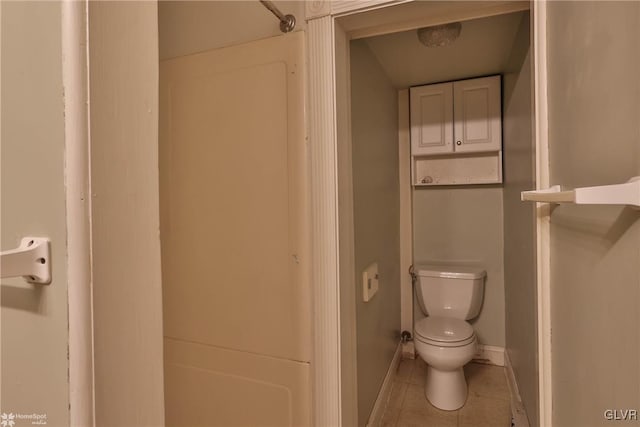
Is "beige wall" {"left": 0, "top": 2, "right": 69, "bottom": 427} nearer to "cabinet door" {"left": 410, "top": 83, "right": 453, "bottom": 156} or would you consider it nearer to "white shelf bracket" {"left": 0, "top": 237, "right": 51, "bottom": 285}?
"white shelf bracket" {"left": 0, "top": 237, "right": 51, "bottom": 285}

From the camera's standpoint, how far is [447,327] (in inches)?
77.6

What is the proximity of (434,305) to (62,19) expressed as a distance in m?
2.40

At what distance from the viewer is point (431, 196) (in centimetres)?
244

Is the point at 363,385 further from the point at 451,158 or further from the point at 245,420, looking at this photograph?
the point at 451,158

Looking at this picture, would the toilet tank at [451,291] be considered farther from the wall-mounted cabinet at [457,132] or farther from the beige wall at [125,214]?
the beige wall at [125,214]

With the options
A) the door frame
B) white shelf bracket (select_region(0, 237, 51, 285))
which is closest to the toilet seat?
the door frame

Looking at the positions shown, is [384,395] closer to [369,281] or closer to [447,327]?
[447,327]

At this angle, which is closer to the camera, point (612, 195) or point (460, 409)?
point (612, 195)

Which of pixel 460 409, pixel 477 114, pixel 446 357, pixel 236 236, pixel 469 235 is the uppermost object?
pixel 477 114

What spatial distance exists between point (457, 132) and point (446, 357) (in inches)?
58.4

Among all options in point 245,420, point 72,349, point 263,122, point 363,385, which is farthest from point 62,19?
point 363,385

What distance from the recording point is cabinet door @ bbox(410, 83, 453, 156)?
7.33 ft

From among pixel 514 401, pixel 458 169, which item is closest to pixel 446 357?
pixel 514 401

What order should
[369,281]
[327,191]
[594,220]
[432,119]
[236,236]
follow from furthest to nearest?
1. [432,119]
2. [369,281]
3. [236,236]
4. [327,191]
5. [594,220]
